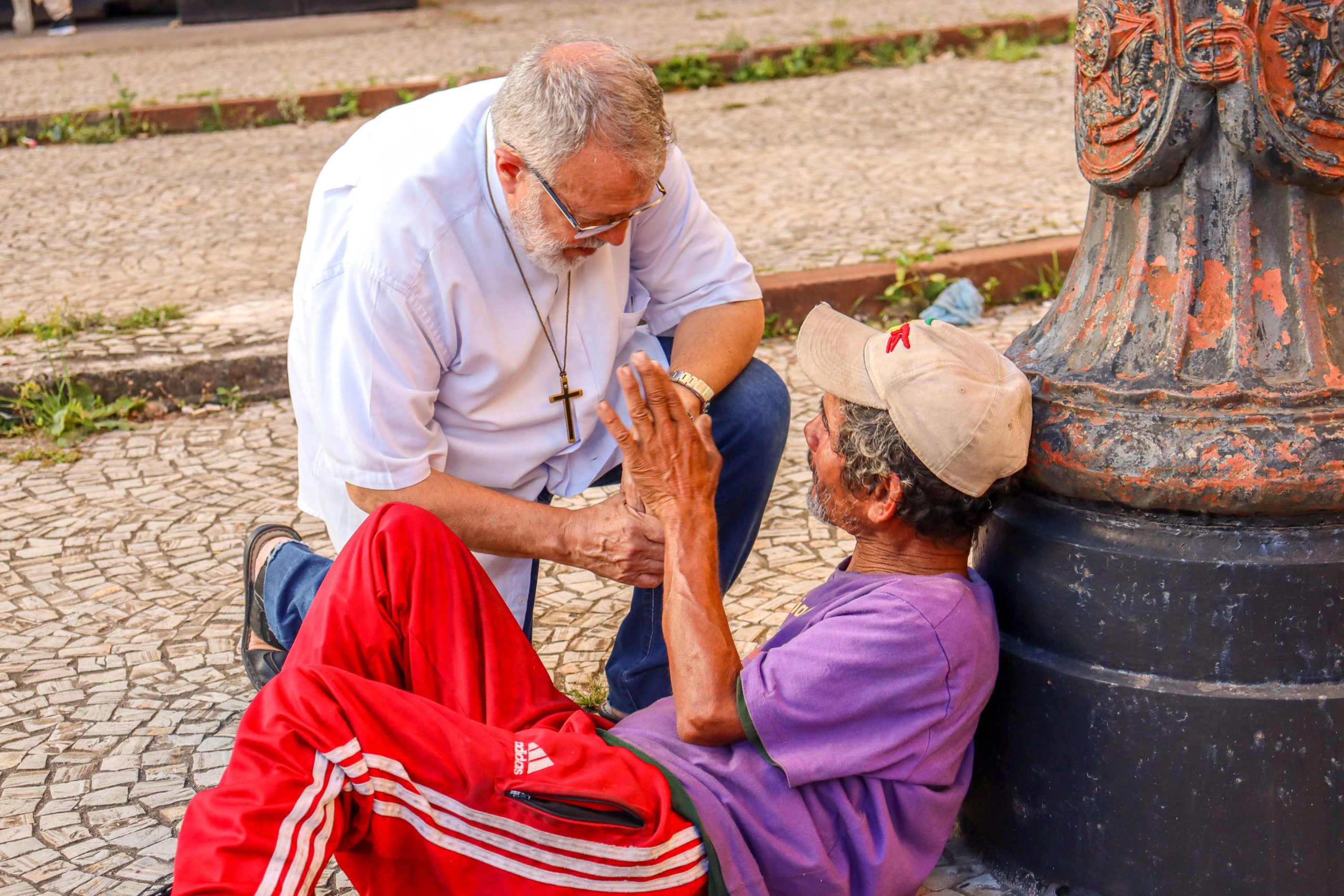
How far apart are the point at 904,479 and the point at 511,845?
32.7 inches

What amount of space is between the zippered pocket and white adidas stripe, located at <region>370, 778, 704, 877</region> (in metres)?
0.06

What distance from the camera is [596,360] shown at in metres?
2.99

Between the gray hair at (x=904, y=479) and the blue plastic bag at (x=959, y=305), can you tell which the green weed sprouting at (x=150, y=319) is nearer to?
the blue plastic bag at (x=959, y=305)

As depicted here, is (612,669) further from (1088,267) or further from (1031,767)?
(1088,267)

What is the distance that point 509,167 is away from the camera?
2582 mm

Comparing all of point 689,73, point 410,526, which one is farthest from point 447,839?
point 689,73

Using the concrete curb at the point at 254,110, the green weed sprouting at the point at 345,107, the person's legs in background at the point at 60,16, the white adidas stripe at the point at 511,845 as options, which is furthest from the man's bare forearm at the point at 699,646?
the person's legs in background at the point at 60,16

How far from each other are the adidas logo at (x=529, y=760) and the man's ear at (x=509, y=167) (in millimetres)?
1083

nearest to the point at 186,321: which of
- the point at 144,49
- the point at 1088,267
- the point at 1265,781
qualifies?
the point at 1088,267

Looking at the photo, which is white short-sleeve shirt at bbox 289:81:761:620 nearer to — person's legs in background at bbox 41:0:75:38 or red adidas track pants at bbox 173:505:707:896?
red adidas track pants at bbox 173:505:707:896

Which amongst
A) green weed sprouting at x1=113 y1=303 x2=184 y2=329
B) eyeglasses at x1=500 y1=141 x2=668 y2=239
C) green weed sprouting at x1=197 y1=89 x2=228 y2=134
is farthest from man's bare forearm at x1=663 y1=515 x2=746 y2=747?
green weed sprouting at x1=197 y1=89 x2=228 y2=134

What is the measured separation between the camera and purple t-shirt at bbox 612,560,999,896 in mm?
2084

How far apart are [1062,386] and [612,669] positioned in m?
1.25

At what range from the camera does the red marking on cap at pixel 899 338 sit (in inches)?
Result: 87.0
